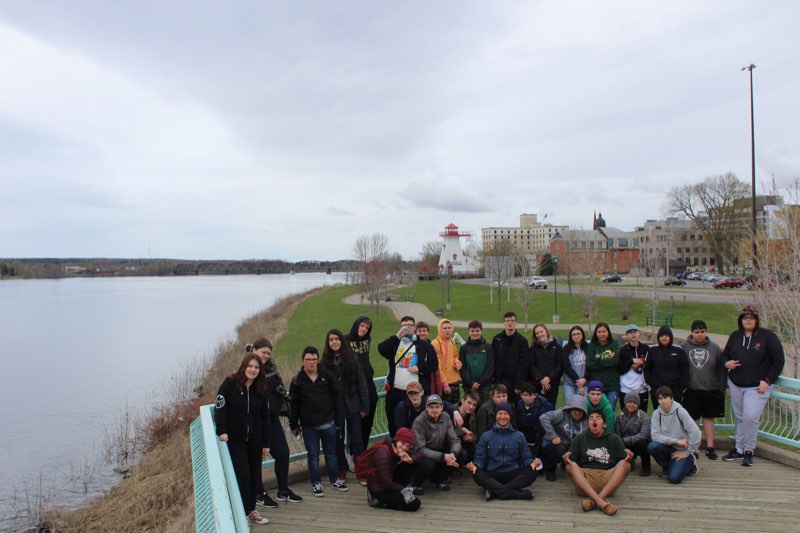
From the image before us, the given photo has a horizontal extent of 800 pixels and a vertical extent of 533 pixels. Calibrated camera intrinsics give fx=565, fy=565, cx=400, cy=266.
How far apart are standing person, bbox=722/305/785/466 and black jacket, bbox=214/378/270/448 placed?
556 centimetres

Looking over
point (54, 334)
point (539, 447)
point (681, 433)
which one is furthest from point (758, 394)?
point (54, 334)

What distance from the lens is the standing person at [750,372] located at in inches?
265

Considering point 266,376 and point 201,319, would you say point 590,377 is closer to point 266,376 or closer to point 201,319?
point 266,376

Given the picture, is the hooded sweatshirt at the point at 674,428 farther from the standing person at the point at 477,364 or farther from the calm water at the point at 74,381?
the calm water at the point at 74,381

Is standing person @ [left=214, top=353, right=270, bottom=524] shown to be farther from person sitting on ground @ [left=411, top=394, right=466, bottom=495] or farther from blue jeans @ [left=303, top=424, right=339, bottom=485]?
person sitting on ground @ [left=411, top=394, right=466, bottom=495]

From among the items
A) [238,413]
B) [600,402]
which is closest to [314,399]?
[238,413]

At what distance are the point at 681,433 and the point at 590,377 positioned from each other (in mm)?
1393

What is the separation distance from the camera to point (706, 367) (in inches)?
283

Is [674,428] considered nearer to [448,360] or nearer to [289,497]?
[448,360]

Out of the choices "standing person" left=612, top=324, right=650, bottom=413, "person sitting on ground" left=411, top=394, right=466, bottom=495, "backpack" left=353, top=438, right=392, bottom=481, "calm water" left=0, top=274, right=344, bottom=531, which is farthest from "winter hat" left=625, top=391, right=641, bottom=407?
"calm water" left=0, top=274, right=344, bottom=531

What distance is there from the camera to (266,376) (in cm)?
594

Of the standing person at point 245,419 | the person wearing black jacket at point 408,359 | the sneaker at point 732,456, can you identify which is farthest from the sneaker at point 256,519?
the sneaker at point 732,456

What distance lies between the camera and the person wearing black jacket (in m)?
6.94

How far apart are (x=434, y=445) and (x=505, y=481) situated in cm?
84
